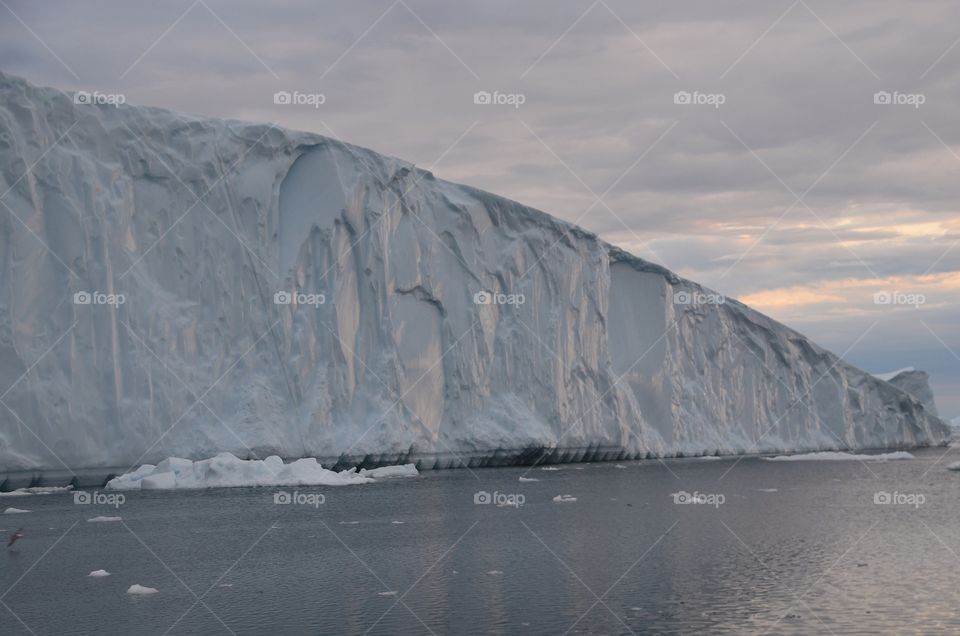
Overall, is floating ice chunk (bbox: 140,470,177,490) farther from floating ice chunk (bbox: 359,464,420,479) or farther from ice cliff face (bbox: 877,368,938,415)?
ice cliff face (bbox: 877,368,938,415)

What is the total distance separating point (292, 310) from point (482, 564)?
17.8 meters

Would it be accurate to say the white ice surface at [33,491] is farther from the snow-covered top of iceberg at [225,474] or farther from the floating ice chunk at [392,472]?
the floating ice chunk at [392,472]

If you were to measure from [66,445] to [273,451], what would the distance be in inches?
230

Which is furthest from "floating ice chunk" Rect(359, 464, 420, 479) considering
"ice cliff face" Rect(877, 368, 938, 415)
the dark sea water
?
"ice cliff face" Rect(877, 368, 938, 415)

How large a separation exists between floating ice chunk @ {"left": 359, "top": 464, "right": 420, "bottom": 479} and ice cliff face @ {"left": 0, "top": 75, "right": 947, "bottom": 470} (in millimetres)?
578

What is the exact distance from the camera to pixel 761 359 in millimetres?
51531

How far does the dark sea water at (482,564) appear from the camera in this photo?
1306 centimetres

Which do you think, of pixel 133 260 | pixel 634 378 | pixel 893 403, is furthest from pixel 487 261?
pixel 893 403

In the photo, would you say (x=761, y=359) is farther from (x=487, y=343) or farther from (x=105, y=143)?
(x=105, y=143)

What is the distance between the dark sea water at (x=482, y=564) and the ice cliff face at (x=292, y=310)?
309cm

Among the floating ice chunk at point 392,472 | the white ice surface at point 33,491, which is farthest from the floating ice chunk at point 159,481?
the floating ice chunk at point 392,472

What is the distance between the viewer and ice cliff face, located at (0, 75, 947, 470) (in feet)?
93.1

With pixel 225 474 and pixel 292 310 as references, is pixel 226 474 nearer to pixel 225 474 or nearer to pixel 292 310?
pixel 225 474

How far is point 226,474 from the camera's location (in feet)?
95.7
